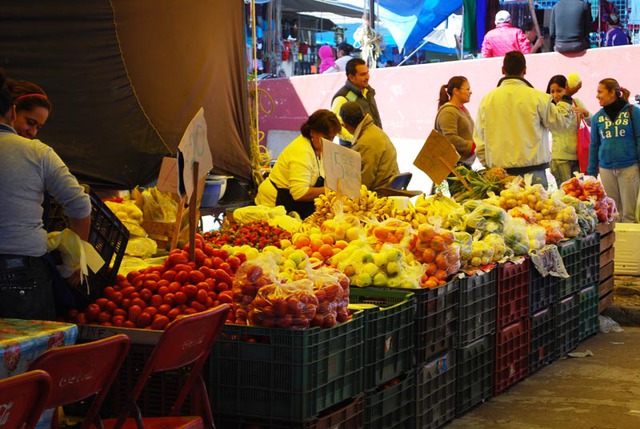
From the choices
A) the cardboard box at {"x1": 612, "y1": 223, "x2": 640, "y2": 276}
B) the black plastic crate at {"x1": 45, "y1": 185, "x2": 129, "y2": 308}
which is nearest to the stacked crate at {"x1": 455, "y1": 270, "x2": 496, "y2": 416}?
the black plastic crate at {"x1": 45, "y1": 185, "x2": 129, "y2": 308}

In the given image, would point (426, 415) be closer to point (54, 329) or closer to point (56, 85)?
point (54, 329)

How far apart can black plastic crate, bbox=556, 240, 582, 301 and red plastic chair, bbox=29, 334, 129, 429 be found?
4.42 meters

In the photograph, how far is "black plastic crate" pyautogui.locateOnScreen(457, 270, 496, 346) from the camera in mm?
5234

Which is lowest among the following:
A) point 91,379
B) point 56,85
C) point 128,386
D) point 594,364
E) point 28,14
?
point 594,364

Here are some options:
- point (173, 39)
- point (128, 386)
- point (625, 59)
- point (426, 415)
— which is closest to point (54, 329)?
point (128, 386)

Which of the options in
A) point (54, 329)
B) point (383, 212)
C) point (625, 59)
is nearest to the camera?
point (54, 329)

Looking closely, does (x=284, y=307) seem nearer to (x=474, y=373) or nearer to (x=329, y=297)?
(x=329, y=297)

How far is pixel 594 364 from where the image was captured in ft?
21.7

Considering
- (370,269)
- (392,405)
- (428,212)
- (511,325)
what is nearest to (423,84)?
(428,212)

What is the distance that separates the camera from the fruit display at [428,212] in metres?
5.78

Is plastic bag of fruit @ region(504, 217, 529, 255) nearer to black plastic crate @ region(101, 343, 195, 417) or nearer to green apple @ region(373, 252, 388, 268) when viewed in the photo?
green apple @ region(373, 252, 388, 268)

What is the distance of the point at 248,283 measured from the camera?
3.84 meters

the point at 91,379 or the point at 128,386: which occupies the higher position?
the point at 91,379

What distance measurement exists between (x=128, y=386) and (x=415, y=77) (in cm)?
1241
